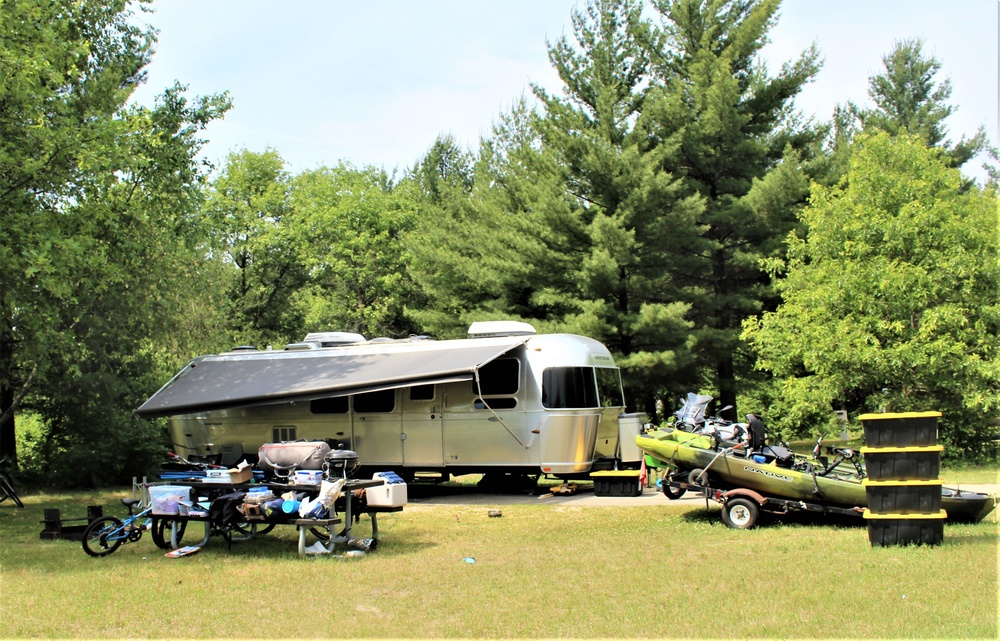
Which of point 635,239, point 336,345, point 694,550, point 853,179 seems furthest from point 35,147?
point 853,179

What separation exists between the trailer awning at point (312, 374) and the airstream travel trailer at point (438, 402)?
0.03 meters

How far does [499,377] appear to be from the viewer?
49.4 feet

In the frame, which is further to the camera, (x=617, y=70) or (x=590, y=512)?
(x=617, y=70)

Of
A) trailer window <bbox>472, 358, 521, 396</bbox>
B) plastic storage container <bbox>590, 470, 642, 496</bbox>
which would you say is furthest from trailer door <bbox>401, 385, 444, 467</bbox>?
plastic storage container <bbox>590, 470, 642, 496</bbox>

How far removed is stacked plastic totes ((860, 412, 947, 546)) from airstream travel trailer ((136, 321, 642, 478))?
6.36m

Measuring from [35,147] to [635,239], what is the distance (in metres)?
13.9

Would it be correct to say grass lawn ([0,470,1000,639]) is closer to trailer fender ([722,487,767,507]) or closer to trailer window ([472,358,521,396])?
trailer fender ([722,487,767,507])

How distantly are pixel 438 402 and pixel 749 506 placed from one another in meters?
6.34

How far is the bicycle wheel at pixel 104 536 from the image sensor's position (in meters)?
9.63

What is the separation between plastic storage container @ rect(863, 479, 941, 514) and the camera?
337 inches

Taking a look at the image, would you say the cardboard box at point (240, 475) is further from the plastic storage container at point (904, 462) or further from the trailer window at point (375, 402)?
the plastic storage container at point (904, 462)

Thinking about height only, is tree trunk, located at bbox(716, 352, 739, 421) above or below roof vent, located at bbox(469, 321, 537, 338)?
below

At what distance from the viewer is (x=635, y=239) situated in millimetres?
22359

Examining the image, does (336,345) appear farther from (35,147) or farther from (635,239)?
(635,239)
